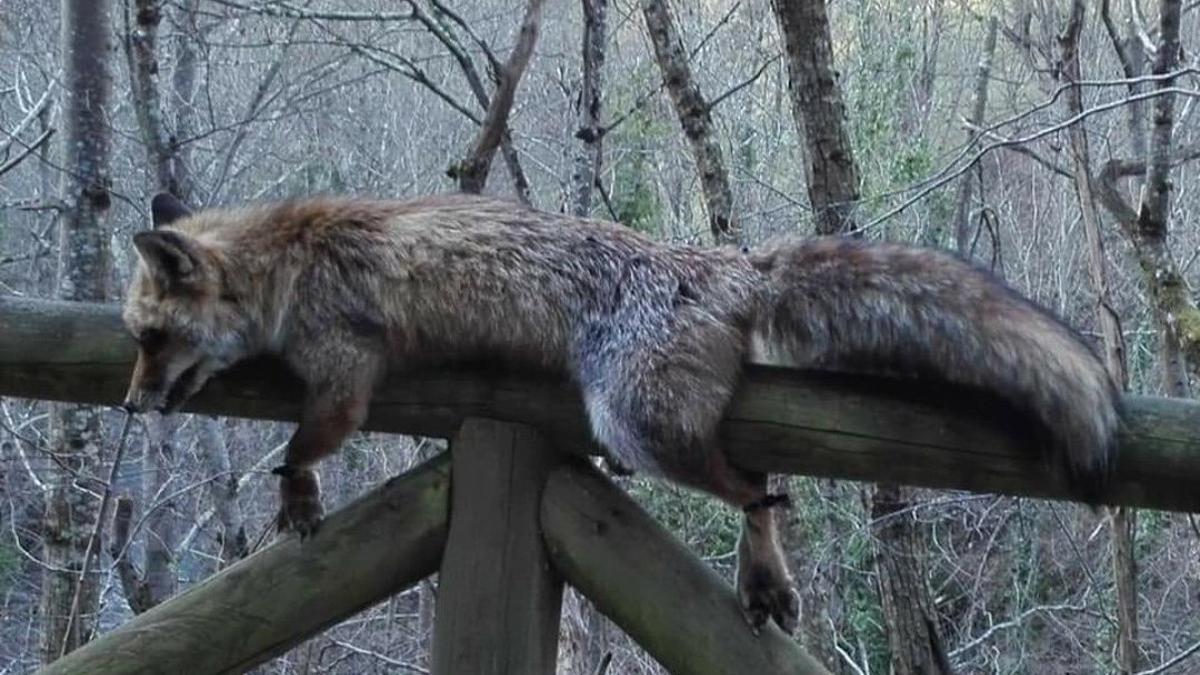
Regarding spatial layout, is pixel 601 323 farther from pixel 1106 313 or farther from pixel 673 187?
pixel 673 187

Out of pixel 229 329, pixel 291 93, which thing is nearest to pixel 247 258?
pixel 229 329

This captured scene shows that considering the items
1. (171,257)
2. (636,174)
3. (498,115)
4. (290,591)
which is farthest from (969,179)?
(290,591)

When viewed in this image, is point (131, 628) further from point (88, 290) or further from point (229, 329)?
point (88, 290)

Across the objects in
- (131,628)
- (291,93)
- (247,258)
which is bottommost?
(131,628)

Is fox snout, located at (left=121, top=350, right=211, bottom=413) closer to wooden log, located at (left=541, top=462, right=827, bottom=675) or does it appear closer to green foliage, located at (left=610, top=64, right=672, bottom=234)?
wooden log, located at (left=541, top=462, right=827, bottom=675)

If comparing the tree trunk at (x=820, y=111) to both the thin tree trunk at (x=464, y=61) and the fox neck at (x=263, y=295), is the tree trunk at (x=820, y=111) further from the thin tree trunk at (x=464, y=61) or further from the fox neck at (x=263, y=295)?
the fox neck at (x=263, y=295)

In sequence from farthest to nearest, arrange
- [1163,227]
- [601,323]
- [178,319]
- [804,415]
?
1. [1163,227]
2. [178,319]
3. [601,323]
4. [804,415]

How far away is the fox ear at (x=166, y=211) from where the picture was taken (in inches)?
145

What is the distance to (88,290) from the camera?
566cm

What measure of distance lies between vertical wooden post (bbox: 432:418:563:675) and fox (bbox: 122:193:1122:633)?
0.19 m

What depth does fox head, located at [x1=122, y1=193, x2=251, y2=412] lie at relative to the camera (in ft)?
9.72

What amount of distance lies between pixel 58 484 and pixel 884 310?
14.1 ft

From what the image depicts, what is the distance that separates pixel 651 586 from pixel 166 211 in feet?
6.11

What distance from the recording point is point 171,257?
3223 millimetres
